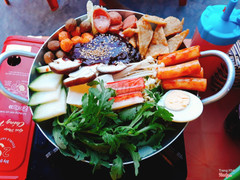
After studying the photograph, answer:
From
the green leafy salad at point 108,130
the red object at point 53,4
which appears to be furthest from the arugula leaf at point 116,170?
the red object at point 53,4

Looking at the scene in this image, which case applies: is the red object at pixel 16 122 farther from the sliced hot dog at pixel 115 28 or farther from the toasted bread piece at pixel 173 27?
the toasted bread piece at pixel 173 27

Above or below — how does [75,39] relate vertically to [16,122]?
above

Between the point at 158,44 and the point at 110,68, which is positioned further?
the point at 158,44

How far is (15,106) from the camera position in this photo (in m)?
1.52

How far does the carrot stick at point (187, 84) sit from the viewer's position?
131 cm

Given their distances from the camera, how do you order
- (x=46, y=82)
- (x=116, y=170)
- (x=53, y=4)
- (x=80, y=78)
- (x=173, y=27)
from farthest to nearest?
(x=53, y=4), (x=173, y=27), (x=46, y=82), (x=80, y=78), (x=116, y=170)

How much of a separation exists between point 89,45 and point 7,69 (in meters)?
0.65

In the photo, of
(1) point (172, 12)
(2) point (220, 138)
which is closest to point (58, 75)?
(2) point (220, 138)

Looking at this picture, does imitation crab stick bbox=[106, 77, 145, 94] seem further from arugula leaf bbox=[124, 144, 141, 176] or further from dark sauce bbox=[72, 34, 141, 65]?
arugula leaf bbox=[124, 144, 141, 176]

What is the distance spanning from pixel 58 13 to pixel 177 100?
6.90ft

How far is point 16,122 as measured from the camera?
4.81 feet

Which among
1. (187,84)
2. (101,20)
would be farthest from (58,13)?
(187,84)

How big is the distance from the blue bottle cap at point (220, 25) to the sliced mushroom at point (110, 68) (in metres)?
0.56

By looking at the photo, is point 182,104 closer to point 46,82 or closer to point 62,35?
point 46,82
